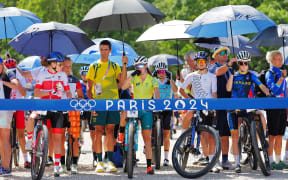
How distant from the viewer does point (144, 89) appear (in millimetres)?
9344

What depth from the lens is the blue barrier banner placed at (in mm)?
8797

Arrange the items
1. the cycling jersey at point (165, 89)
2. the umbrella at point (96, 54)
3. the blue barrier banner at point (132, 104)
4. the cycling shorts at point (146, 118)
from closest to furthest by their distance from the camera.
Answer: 1. the blue barrier banner at point (132, 104)
2. the cycling shorts at point (146, 118)
3. the cycling jersey at point (165, 89)
4. the umbrella at point (96, 54)

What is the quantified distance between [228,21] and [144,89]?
2.91m

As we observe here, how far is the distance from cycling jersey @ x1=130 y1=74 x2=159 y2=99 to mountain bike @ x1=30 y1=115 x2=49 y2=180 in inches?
66.9

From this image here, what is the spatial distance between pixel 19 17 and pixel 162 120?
12.1ft

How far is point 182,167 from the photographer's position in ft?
29.3

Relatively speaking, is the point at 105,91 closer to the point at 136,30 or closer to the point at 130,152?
the point at 130,152

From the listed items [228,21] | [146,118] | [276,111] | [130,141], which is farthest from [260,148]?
[228,21]

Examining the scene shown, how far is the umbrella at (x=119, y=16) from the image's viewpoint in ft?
32.1

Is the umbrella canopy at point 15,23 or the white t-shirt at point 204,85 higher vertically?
the umbrella canopy at point 15,23

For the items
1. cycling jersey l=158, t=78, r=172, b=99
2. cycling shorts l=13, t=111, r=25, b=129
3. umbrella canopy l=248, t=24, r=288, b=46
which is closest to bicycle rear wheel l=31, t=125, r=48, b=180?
cycling shorts l=13, t=111, r=25, b=129

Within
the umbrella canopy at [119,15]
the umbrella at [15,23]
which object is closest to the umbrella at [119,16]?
the umbrella canopy at [119,15]

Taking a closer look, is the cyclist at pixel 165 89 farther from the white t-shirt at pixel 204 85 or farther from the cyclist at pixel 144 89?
the cyclist at pixel 144 89

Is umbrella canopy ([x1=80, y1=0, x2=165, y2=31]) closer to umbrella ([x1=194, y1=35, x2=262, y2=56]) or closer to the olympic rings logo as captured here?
umbrella ([x1=194, y1=35, x2=262, y2=56])
